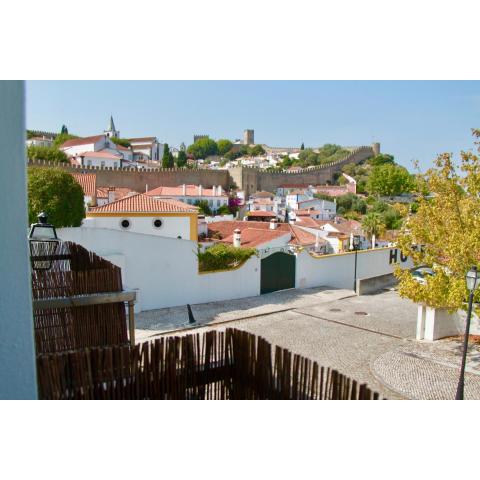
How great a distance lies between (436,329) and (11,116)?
350 inches

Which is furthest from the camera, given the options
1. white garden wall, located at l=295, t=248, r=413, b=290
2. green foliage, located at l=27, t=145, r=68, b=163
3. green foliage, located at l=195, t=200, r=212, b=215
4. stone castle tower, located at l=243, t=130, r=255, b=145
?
stone castle tower, located at l=243, t=130, r=255, b=145

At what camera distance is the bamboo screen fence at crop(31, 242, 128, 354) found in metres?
4.00

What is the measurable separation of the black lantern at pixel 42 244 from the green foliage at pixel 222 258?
313 inches

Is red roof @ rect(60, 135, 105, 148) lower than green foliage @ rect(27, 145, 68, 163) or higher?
higher

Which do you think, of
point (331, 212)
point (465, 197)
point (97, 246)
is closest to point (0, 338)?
point (465, 197)

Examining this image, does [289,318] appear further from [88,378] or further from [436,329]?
[88,378]

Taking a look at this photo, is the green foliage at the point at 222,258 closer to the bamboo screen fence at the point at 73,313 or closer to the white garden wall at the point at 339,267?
the white garden wall at the point at 339,267

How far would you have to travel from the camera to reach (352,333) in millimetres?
9617

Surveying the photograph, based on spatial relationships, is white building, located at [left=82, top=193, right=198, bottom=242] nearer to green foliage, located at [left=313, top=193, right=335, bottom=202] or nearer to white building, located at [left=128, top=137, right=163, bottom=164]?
green foliage, located at [left=313, top=193, right=335, bottom=202]

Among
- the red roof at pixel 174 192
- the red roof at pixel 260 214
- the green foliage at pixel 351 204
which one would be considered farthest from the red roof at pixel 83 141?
the green foliage at pixel 351 204

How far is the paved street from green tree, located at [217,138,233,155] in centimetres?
10253

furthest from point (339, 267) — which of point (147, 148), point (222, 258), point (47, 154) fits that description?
point (147, 148)

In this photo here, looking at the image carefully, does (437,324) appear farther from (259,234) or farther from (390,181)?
(390,181)

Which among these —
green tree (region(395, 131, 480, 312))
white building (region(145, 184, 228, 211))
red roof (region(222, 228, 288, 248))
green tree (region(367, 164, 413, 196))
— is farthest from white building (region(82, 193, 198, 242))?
green tree (region(367, 164, 413, 196))
